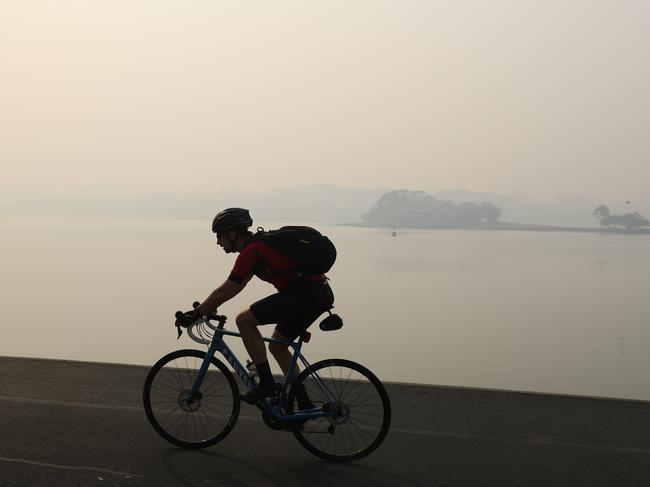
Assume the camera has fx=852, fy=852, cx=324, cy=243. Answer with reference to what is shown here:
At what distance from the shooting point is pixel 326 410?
5.76 m

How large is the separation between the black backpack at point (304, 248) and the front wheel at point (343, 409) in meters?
0.64

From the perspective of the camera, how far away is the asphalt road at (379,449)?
5445mm

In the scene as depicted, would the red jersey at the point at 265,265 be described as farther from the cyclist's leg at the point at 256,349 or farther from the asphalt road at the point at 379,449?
the asphalt road at the point at 379,449

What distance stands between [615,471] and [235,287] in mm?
2828

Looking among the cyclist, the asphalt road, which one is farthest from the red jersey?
the asphalt road

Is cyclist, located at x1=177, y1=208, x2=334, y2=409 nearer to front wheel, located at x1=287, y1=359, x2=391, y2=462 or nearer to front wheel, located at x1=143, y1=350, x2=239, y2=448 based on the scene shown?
front wheel, located at x1=287, y1=359, x2=391, y2=462

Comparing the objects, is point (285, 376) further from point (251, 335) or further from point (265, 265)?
point (265, 265)

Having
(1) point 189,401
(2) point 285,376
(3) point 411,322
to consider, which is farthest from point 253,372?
(3) point 411,322

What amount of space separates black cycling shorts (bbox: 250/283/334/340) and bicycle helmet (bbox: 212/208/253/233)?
1.75ft

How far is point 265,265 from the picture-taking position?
18.6ft

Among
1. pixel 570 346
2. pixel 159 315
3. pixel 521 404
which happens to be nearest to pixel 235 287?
pixel 521 404

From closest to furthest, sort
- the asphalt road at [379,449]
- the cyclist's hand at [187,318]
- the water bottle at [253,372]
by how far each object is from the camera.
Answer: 1. the asphalt road at [379,449]
2. the cyclist's hand at [187,318]
3. the water bottle at [253,372]

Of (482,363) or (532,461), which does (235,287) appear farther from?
(482,363)

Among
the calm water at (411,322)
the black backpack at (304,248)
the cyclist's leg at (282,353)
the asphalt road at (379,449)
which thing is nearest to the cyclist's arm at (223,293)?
the black backpack at (304,248)
